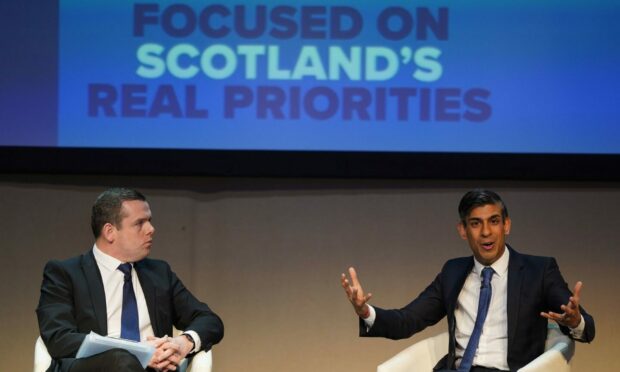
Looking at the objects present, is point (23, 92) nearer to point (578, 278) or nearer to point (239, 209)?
point (239, 209)

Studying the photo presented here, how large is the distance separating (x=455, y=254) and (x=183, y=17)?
Result: 196 centimetres

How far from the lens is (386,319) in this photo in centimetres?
392

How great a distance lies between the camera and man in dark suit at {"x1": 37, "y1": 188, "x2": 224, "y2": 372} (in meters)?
3.74

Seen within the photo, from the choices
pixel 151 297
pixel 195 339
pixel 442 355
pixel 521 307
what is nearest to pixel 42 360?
pixel 151 297

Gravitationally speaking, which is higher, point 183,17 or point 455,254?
point 183,17

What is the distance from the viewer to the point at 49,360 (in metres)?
3.75

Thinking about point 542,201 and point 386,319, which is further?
point 542,201

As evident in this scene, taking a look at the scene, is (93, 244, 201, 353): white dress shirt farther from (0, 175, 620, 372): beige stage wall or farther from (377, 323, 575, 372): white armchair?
(0, 175, 620, 372): beige stage wall

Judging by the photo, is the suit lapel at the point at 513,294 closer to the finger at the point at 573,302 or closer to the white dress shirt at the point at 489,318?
the white dress shirt at the point at 489,318

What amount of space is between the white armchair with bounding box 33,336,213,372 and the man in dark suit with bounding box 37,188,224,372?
0.14 ft

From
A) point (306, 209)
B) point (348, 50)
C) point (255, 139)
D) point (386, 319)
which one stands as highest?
point (348, 50)

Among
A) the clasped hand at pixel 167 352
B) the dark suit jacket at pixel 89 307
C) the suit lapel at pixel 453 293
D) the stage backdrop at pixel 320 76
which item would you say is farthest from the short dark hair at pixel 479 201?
the stage backdrop at pixel 320 76

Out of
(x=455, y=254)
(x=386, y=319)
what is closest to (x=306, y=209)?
(x=455, y=254)

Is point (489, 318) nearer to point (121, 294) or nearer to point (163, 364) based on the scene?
point (163, 364)
